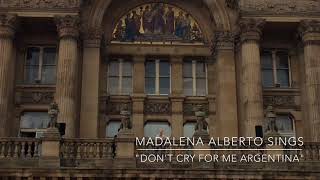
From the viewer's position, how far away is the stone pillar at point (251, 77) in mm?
27953

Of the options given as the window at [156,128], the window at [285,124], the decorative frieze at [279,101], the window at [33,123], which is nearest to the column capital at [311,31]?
the decorative frieze at [279,101]

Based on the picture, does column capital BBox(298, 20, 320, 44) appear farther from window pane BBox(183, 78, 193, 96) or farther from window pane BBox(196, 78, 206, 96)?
window pane BBox(183, 78, 193, 96)

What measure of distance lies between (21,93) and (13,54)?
76.9 inches

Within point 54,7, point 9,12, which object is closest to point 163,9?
point 54,7

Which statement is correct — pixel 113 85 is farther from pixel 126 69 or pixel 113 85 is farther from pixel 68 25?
pixel 68 25

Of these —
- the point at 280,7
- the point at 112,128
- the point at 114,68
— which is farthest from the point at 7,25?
the point at 280,7

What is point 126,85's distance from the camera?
102ft

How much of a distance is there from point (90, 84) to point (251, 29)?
8.16 meters

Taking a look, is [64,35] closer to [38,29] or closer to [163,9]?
[38,29]

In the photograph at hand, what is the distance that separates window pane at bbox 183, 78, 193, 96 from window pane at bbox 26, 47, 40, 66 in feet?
24.6

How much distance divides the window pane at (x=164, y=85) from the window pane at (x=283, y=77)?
5.63 metres

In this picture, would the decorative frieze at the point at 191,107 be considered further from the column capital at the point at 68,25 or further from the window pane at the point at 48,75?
the window pane at the point at 48,75

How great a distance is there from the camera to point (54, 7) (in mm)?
29688

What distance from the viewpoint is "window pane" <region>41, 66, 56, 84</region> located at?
30.5m
